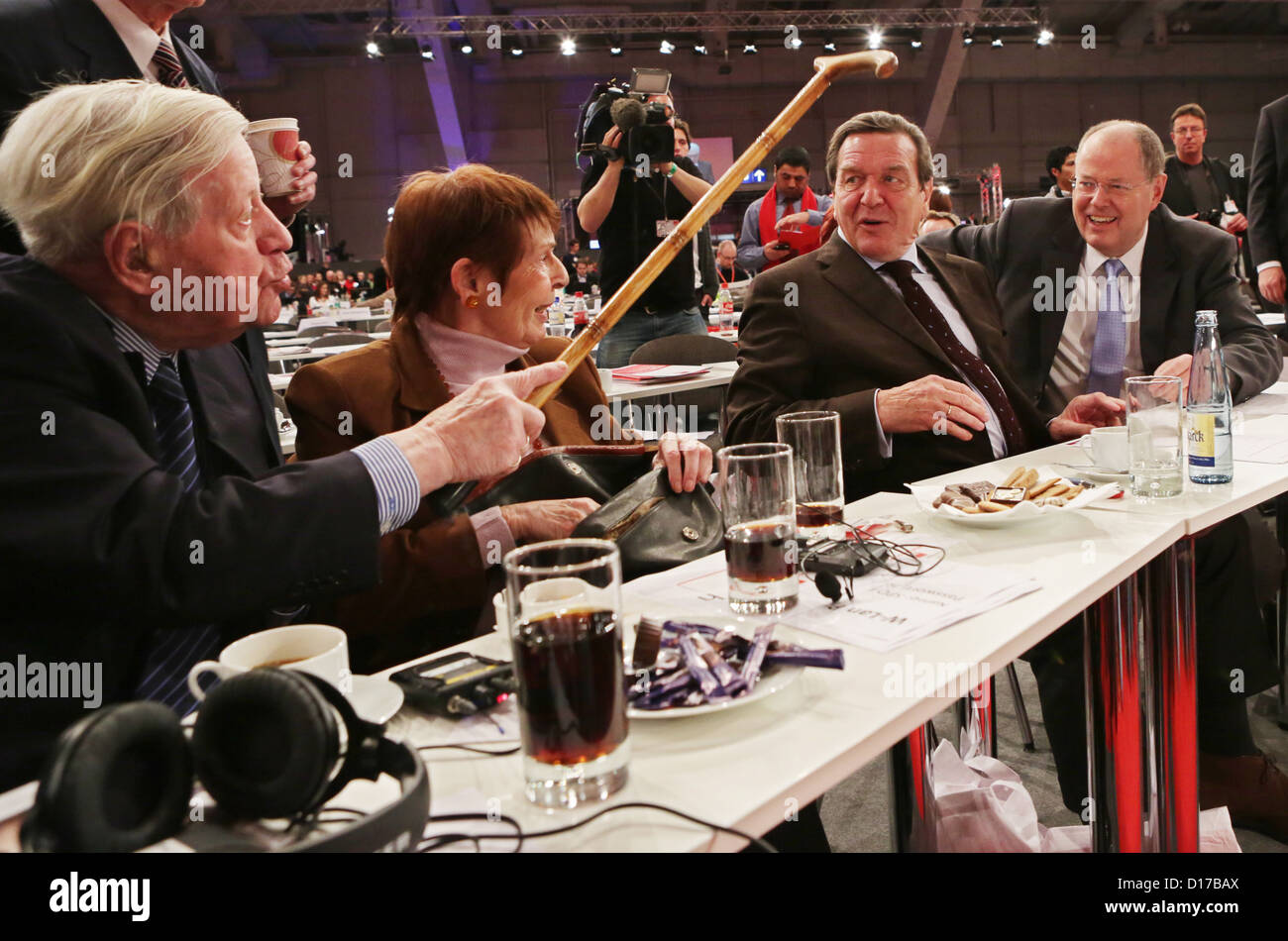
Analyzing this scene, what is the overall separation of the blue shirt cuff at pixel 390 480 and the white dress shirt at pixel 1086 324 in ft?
6.76

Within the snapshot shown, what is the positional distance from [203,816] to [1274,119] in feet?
15.9

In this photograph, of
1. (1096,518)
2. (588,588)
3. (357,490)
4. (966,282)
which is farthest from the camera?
(966,282)

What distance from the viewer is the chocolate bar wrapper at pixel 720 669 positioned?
88 centimetres

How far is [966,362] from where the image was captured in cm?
227

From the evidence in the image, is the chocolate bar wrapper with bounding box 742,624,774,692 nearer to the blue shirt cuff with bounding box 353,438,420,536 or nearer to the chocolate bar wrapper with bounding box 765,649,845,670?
the chocolate bar wrapper with bounding box 765,649,845,670

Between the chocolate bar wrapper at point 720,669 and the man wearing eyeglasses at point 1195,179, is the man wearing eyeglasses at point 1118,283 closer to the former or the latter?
the chocolate bar wrapper at point 720,669

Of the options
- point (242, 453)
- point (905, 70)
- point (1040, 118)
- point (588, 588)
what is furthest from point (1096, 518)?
point (1040, 118)

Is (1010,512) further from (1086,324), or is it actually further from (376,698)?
(1086,324)

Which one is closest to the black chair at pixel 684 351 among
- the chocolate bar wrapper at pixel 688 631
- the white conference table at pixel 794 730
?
the white conference table at pixel 794 730

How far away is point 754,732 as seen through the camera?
2.84 ft

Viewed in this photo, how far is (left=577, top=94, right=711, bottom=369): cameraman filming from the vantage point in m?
4.04

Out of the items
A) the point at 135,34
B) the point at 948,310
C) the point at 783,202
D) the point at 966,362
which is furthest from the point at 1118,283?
the point at 783,202

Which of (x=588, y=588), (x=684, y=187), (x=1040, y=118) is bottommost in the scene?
(x=588, y=588)
